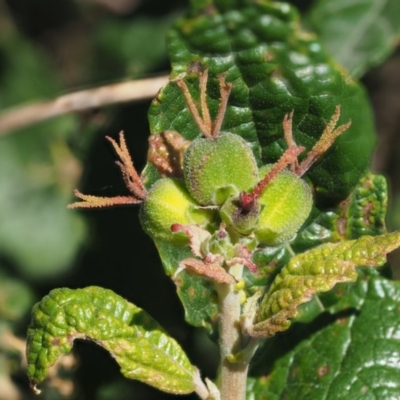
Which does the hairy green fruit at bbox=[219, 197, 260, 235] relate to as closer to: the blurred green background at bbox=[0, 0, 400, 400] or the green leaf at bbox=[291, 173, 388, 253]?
the green leaf at bbox=[291, 173, 388, 253]

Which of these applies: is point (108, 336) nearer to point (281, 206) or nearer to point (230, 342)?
point (230, 342)

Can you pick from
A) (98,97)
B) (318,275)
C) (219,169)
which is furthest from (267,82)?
(98,97)

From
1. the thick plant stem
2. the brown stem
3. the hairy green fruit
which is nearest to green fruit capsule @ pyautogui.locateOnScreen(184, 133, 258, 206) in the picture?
the hairy green fruit

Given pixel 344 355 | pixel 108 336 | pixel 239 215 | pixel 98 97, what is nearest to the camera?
pixel 239 215

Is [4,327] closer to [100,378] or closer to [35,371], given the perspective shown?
[100,378]

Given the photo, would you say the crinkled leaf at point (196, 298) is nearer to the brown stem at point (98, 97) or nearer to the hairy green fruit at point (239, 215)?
the hairy green fruit at point (239, 215)

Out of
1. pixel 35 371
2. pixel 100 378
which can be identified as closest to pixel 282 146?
pixel 35 371

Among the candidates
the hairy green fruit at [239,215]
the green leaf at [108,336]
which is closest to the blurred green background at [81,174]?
the green leaf at [108,336]
